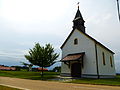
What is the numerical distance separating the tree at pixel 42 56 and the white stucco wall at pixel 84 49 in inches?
89.7

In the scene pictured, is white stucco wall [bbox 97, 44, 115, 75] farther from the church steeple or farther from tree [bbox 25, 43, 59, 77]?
tree [bbox 25, 43, 59, 77]

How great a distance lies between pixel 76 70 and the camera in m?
24.2

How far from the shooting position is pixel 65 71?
2558 centimetres

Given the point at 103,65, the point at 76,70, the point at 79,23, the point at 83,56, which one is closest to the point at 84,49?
the point at 83,56

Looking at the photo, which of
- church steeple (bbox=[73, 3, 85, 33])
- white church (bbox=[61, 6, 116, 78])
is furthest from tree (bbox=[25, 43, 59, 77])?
church steeple (bbox=[73, 3, 85, 33])

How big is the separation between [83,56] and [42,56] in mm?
7172

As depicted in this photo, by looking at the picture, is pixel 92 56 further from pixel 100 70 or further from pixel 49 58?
pixel 49 58

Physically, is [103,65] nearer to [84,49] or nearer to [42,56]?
[84,49]

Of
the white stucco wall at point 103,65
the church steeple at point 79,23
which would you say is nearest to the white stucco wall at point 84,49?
the white stucco wall at point 103,65

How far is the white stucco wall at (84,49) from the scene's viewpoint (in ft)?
73.5

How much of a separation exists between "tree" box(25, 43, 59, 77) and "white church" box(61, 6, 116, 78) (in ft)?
7.42

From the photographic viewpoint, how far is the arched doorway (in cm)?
2392

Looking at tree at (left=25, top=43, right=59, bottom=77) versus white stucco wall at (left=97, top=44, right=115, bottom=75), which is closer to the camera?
white stucco wall at (left=97, top=44, right=115, bottom=75)

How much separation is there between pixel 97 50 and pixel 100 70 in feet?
10.2
